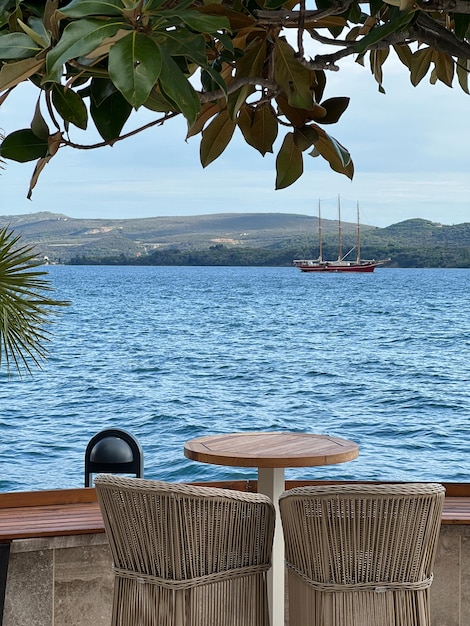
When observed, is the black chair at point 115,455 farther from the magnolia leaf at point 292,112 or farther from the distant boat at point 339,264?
the distant boat at point 339,264

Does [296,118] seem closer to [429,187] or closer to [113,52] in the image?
[113,52]

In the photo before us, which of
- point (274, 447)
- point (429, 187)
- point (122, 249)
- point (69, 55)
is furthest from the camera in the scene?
point (429, 187)

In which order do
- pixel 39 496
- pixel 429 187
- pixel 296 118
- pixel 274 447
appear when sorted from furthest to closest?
pixel 429 187 → pixel 39 496 → pixel 274 447 → pixel 296 118

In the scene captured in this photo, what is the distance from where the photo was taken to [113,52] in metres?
0.48

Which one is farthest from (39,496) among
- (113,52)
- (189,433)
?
(189,433)

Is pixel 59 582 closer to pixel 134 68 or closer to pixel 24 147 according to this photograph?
pixel 24 147

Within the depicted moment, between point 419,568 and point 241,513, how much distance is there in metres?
0.40

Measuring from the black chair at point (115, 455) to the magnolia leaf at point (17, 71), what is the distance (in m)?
2.15

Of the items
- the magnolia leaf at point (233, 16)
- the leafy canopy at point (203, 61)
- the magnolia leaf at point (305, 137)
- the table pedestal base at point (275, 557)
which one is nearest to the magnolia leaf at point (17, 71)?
the leafy canopy at point (203, 61)

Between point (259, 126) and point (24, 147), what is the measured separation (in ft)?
1.18

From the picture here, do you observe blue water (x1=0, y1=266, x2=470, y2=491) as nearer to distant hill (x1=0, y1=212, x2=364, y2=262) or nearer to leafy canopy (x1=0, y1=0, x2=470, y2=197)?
distant hill (x1=0, y1=212, x2=364, y2=262)

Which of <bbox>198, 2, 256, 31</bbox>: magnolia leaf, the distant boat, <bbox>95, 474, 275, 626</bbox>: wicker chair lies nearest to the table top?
<bbox>95, 474, 275, 626</bbox>: wicker chair

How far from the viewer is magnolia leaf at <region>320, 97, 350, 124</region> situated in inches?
37.1

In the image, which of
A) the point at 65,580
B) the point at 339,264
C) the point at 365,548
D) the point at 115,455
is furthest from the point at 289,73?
the point at 339,264
